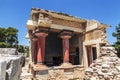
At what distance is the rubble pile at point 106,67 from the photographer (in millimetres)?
8102

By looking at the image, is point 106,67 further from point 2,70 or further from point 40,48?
point 2,70

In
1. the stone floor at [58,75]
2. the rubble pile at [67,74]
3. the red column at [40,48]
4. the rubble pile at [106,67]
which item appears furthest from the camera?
the rubble pile at [67,74]

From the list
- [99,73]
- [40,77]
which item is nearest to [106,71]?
[99,73]

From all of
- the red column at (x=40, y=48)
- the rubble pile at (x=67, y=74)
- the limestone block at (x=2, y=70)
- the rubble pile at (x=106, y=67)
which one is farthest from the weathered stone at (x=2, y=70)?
the rubble pile at (x=67, y=74)

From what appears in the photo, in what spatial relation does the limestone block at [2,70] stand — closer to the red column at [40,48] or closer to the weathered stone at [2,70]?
the weathered stone at [2,70]

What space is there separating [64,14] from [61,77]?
4.17 m

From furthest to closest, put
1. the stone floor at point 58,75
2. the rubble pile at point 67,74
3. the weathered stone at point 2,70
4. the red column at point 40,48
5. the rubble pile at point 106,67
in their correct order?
the rubble pile at point 67,74 < the red column at point 40,48 < the stone floor at point 58,75 < the rubble pile at point 106,67 < the weathered stone at point 2,70

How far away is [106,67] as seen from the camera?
8.44 metres

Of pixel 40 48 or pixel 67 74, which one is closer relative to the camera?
pixel 40 48

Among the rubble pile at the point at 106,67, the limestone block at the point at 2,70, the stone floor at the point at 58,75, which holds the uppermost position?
the limestone block at the point at 2,70

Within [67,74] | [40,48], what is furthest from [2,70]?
[67,74]

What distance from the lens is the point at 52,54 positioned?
1428cm

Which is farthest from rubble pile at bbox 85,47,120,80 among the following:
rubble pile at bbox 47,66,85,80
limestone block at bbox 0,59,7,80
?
limestone block at bbox 0,59,7,80

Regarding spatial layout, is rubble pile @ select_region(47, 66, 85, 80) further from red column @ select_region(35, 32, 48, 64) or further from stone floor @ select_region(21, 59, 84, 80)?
red column @ select_region(35, 32, 48, 64)
